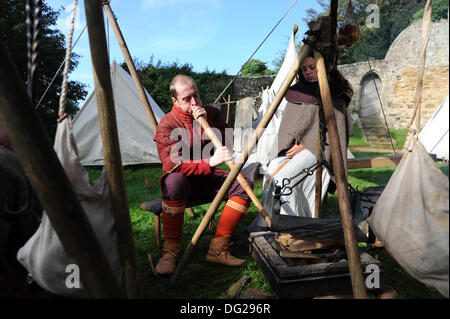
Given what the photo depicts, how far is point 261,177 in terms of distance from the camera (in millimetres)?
3354

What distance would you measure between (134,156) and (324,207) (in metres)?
4.37

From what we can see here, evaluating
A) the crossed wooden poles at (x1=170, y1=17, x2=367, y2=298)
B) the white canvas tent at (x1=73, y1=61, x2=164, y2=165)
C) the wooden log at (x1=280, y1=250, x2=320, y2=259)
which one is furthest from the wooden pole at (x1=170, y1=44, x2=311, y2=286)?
the white canvas tent at (x1=73, y1=61, x2=164, y2=165)

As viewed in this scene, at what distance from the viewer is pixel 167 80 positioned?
397 inches

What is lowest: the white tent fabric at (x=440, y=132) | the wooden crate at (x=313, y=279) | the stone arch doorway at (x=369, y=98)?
the wooden crate at (x=313, y=279)

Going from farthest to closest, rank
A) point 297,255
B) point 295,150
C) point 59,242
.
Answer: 1. point 295,150
2. point 297,255
3. point 59,242

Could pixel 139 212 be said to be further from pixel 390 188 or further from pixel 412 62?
pixel 412 62

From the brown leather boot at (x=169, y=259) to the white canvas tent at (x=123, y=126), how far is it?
4159mm

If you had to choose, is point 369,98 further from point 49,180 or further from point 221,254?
point 49,180

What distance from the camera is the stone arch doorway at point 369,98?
12422 mm

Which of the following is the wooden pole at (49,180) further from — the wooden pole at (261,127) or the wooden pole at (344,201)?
the wooden pole at (344,201)

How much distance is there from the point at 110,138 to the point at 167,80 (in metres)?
9.33

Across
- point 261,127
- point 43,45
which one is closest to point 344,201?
point 261,127

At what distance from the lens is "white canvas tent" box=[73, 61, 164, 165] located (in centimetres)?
600

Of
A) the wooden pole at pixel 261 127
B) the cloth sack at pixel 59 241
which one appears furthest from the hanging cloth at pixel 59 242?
the wooden pole at pixel 261 127
